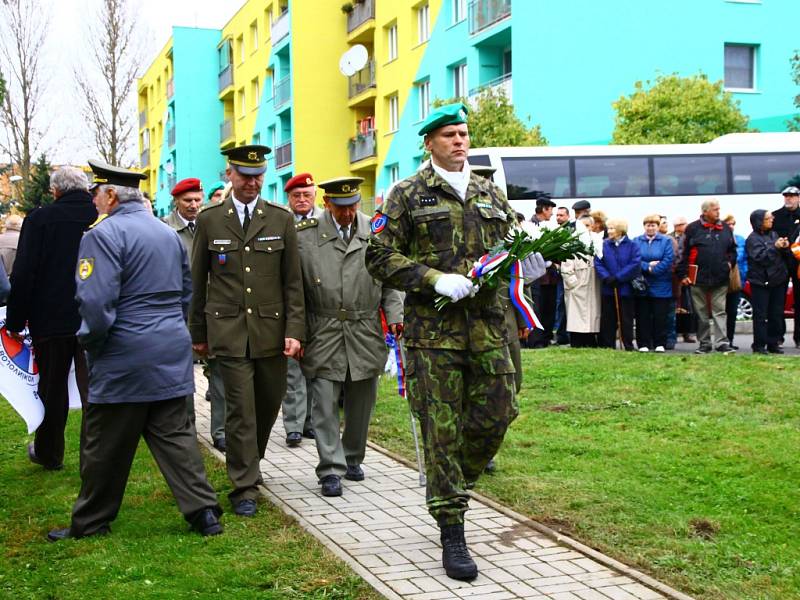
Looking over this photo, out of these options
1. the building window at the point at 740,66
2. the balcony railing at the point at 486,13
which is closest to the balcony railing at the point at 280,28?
the balcony railing at the point at 486,13

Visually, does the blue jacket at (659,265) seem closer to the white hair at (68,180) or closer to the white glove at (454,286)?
the white hair at (68,180)

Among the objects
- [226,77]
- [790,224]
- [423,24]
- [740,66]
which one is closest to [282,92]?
[226,77]

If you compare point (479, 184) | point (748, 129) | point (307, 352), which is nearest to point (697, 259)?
point (307, 352)

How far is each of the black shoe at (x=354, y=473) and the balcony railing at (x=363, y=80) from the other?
36.4 meters

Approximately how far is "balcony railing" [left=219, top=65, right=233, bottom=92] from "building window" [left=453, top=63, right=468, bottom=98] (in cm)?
2714

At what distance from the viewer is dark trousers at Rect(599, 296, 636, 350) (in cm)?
1430

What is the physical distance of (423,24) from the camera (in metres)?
38.1

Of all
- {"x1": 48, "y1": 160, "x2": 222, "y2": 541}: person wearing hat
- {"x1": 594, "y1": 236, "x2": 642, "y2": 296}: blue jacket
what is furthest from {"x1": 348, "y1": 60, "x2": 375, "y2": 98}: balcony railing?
{"x1": 48, "y1": 160, "x2": 222, "y2": 541}: person wearing hat

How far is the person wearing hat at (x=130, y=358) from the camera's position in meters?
5.72

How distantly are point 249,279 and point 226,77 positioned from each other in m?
56.5

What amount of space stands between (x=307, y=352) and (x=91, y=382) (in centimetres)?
176

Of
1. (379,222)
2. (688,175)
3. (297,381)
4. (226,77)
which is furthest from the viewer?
(226,77)

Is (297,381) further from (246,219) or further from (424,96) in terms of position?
(424,96)

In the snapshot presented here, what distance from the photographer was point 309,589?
488 cm
